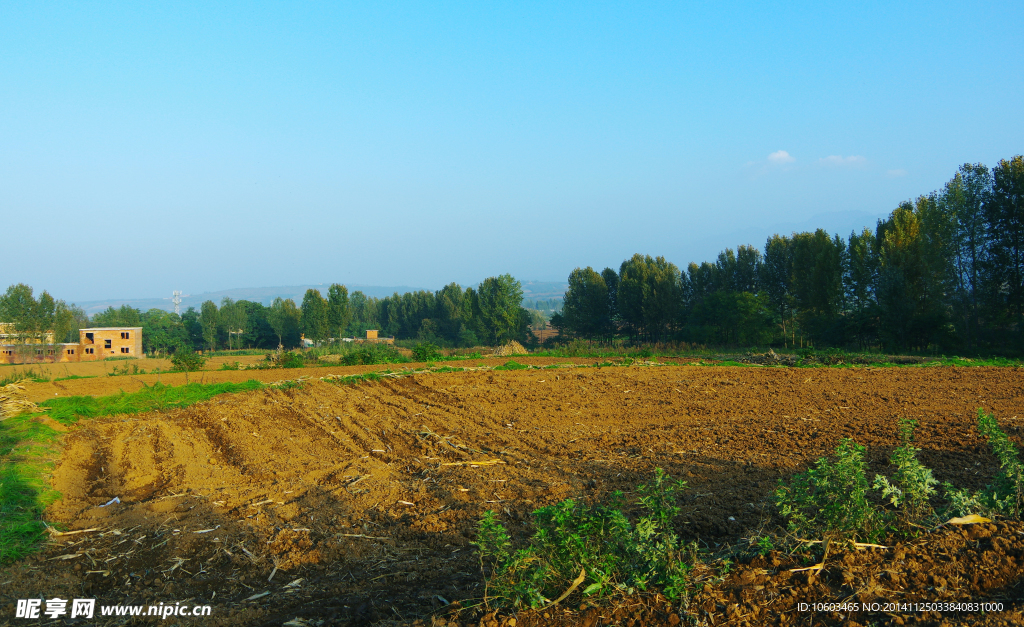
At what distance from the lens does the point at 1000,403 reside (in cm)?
1023

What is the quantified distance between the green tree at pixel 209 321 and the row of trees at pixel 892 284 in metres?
44.0

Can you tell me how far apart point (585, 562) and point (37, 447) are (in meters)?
8.30

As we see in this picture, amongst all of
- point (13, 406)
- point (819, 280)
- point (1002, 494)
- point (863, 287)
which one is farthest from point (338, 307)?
point (1002, 494)

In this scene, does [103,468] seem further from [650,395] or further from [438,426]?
[650,395]

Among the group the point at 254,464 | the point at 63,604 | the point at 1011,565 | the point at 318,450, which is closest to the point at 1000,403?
the point at 1011,565

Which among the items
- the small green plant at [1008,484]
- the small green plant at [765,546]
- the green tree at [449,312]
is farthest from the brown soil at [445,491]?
the green tree at [449,312]

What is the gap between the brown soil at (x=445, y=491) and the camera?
3.08 metres

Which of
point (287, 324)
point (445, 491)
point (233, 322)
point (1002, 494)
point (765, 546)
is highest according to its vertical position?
point (233, 322)

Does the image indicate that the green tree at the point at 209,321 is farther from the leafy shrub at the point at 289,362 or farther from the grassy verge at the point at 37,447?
the grassy verge at the point at 37,447

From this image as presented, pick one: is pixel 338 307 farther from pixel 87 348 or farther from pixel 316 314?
pixel 87 348

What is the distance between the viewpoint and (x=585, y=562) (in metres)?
3.06

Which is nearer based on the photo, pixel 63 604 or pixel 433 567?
→ pixel 63 604

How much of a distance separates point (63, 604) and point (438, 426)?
5.79 m

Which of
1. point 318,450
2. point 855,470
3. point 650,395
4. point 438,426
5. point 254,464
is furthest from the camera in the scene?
point 650,395
